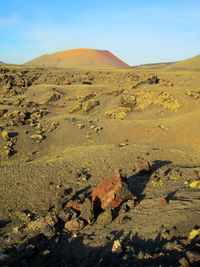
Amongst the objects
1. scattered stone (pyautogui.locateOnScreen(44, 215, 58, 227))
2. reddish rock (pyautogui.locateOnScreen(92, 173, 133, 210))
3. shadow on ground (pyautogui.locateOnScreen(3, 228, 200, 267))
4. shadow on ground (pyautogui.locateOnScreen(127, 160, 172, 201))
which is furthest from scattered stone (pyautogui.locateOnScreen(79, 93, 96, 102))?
shadow on ground (pyautogui.locateOnScreen(3, 228, 200, 267))

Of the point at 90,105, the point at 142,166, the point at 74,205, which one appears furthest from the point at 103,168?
the point at 90,105

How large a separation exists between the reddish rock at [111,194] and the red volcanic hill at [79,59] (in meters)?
76.4

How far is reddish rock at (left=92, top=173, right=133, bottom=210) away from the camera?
27.8 feet

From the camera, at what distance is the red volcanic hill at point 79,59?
285 feet

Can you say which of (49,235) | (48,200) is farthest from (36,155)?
(49,235)

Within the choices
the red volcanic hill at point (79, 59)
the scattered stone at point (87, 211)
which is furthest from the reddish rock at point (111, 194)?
the red volcanic hill at point (79, 59)

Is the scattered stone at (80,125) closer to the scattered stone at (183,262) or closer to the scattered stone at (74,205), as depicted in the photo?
the scattered stone at (74,205)

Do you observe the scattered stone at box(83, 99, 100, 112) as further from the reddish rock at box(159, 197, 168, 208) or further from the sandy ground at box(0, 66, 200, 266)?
the reddish rock at box(159, 197, 168, 208)

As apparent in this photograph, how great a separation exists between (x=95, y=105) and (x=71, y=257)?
13.4 m

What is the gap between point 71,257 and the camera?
6.97 metres

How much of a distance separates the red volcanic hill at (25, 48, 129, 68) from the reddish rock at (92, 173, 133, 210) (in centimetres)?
7641

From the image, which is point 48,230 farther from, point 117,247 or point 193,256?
point 193,256

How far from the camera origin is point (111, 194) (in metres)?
8.51

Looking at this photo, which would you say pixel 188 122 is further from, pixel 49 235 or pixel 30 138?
pixel 49 235
